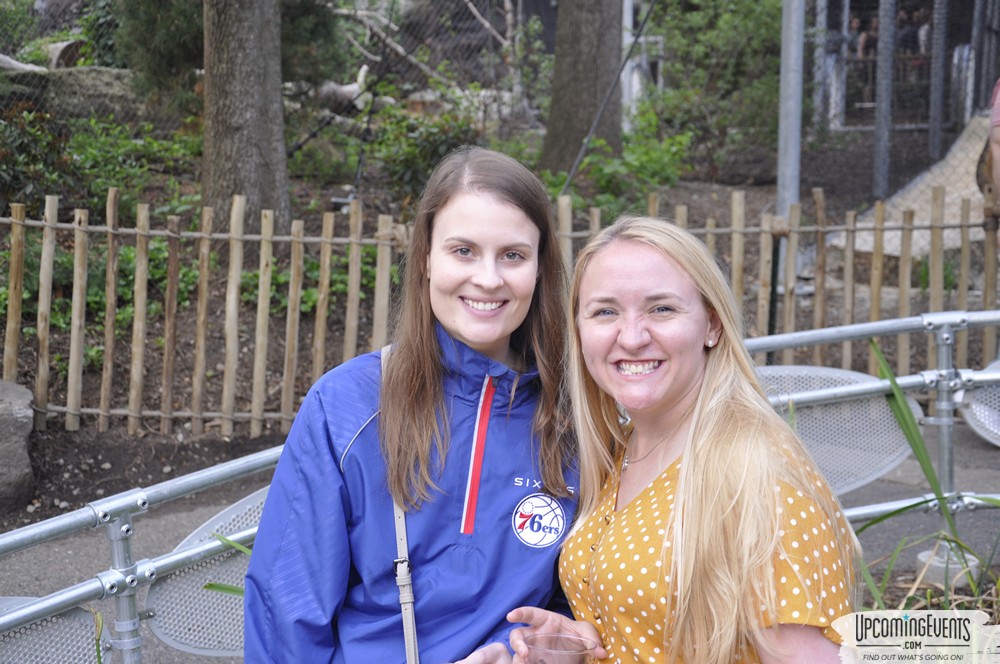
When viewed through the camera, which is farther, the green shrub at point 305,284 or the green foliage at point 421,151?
the green foliage at point 421,151

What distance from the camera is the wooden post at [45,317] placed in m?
5.61

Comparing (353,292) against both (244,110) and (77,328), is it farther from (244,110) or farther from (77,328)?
(244,110)

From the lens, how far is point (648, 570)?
73.4 inches

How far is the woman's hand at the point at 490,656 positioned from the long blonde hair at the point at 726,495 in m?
0.39

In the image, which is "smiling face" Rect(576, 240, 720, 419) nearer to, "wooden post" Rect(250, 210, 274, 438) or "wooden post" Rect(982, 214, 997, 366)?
"wooden post" Rect(250, 210, 274, 438)

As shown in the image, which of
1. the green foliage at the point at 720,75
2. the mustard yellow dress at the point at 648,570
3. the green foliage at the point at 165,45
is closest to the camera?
the mustard yellow dress at the point at 648,570

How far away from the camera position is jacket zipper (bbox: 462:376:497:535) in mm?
2195

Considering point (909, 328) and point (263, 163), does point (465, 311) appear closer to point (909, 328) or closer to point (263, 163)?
point (909, 328)

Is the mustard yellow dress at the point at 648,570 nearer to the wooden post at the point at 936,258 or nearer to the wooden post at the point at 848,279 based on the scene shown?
the wooden post at the point at 848,279

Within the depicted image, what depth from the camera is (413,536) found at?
2158 millimetres

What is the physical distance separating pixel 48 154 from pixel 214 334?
2.00 metres

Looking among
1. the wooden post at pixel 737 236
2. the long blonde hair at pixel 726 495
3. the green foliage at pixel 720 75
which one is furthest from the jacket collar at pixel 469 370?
the green foliage at pixel 720 75

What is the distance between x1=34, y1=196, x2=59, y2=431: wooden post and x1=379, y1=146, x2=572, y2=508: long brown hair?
3886mm

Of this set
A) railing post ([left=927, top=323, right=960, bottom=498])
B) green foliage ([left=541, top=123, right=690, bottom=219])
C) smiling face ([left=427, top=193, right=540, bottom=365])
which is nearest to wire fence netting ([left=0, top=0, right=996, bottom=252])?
green foliage ([left=541, top=123, right=690, bottom=219])
